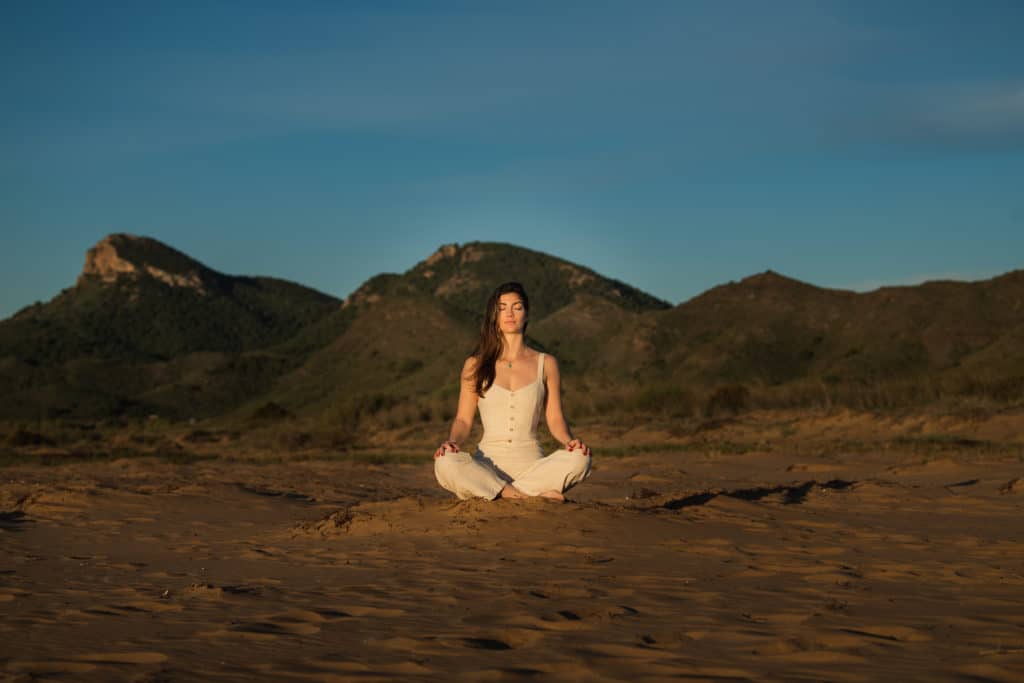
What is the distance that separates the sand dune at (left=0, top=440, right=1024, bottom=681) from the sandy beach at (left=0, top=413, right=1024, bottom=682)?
0.02m

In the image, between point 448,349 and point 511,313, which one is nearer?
point 511,313

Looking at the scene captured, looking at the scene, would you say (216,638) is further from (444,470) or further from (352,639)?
(444,470)

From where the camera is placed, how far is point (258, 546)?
8.84 meters

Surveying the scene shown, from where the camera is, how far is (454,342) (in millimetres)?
57781

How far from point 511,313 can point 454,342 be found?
4929 cm

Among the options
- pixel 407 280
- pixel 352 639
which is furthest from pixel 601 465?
pixel 407 280

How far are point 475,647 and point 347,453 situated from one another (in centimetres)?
1956

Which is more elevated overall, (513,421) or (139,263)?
(139,263)

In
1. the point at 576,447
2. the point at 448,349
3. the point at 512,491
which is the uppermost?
the point at 448,349

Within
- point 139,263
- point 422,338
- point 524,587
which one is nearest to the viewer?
point 524,587

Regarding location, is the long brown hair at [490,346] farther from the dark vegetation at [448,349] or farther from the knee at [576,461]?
the dark vegetation at [448,349]

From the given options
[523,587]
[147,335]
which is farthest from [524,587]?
[147,335]

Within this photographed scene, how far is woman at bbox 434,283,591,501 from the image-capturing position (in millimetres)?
8539

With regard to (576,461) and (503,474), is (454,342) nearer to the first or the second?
(503,474)
